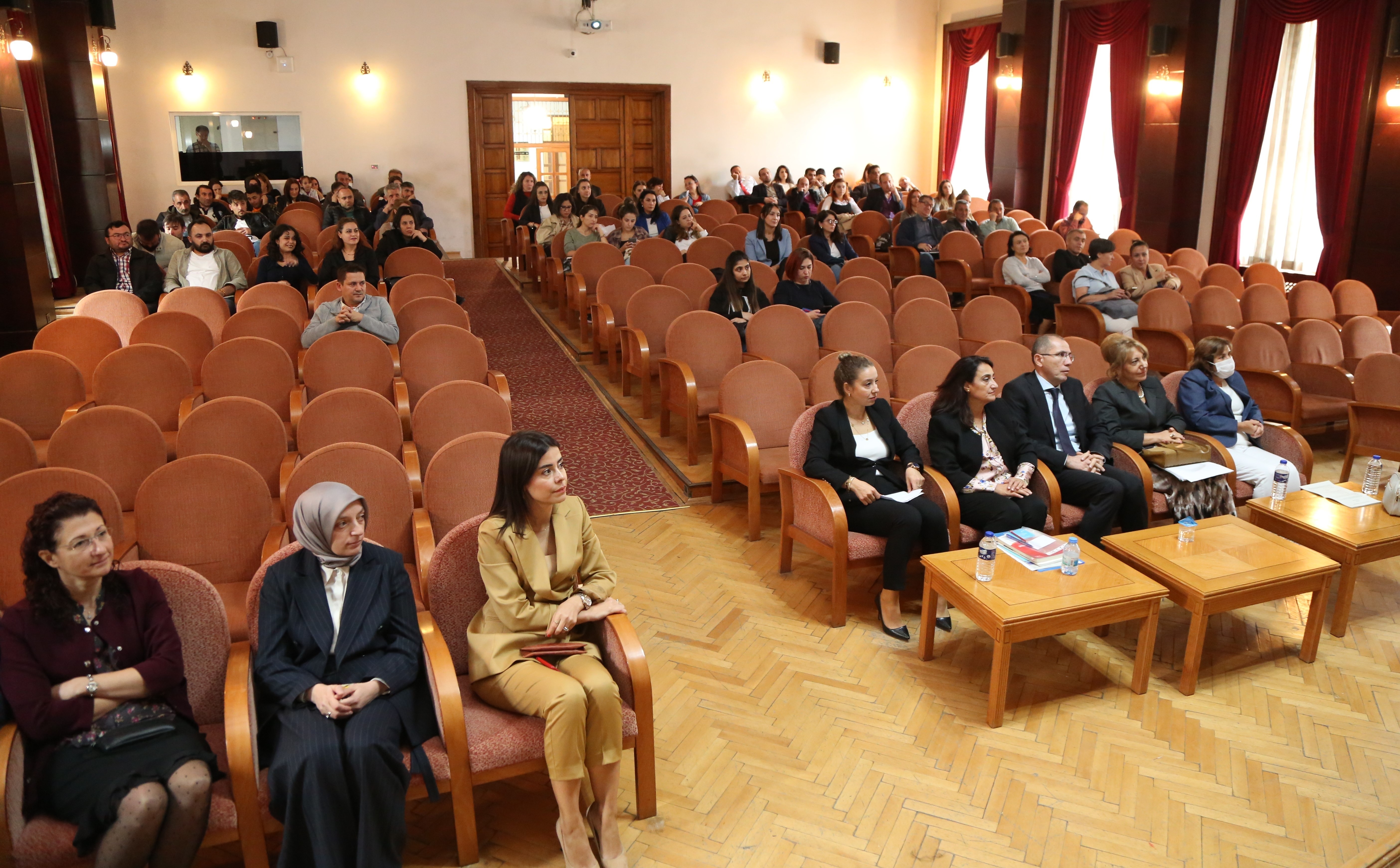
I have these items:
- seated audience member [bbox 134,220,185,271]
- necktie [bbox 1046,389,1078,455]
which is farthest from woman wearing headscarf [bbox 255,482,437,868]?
seated audience member [bbox 134,220,185,271]

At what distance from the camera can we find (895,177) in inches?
658

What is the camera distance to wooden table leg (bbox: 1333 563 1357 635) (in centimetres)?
420

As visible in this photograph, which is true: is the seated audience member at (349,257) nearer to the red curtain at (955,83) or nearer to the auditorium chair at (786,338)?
the auditorium chair at (786,338)

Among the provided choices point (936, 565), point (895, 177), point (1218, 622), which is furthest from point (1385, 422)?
point (895, 177)

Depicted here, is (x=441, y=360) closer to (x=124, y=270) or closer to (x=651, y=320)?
(x=651, y=320)

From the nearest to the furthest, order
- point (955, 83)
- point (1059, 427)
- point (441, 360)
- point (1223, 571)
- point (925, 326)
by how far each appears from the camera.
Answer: point (1223, 571)
point (1059, 427)
point (441, 360)
point (925, 326)
point (955, 83)

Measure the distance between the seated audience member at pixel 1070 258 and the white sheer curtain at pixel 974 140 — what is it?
6.28m

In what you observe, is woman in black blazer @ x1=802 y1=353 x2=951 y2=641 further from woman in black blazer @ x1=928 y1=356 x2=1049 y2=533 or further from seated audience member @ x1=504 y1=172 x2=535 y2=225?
seated audience member @ x1=504 y1=172 x2=535 y2=225

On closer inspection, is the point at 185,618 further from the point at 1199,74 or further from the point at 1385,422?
the point at 1199,74

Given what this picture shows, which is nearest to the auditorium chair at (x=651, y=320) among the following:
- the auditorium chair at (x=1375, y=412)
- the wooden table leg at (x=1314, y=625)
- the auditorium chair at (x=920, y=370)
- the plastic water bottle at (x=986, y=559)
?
the auditorium chair at (x=920, y=370)

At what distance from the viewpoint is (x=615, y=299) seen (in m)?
7.91

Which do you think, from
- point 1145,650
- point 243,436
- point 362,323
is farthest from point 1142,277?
point 243,436

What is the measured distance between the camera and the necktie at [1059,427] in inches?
192

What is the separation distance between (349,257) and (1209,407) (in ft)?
19.0
